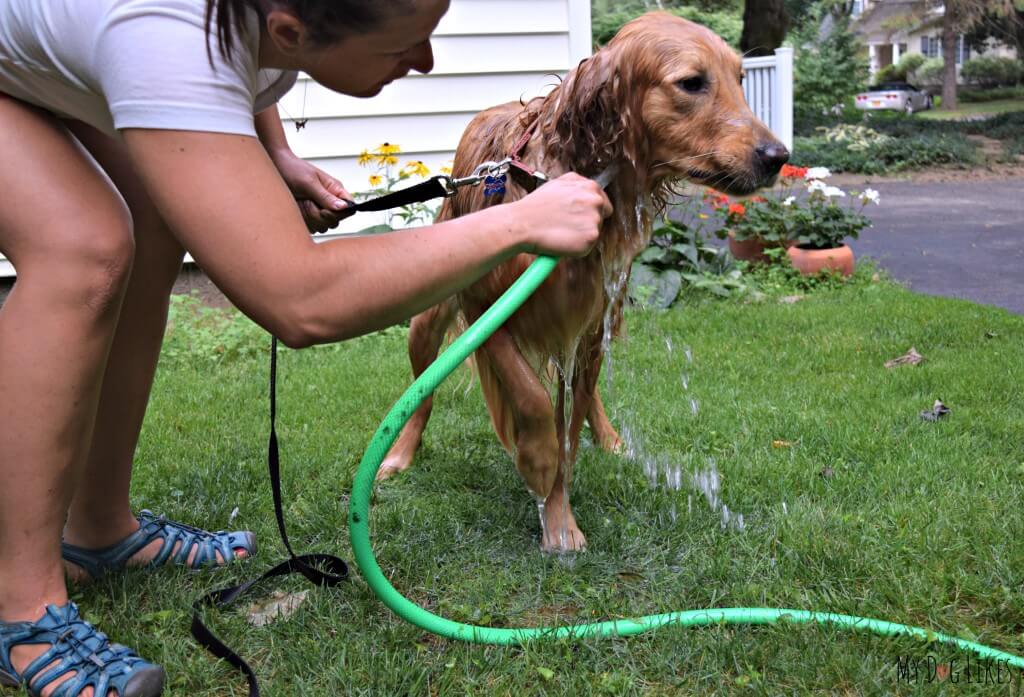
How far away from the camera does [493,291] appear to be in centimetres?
268

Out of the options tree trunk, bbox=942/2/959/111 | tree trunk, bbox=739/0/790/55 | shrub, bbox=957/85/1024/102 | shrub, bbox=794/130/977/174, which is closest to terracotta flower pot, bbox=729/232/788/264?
shrub, bbox=794/130/977/174

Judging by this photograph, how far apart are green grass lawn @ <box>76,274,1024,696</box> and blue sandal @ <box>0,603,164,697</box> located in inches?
5.0

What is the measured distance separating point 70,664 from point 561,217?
54.5 inches

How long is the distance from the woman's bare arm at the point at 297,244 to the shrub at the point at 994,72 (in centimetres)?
4142

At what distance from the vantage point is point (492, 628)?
2232mm

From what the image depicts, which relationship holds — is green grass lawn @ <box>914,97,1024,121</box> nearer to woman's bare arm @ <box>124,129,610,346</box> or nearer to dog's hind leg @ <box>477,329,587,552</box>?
dog's hind leg @ <box>477,329,587,552</box>

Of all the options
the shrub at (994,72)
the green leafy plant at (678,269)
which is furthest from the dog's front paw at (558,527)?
the shrub at (994,72)

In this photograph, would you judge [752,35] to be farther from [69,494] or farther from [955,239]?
[69,494]

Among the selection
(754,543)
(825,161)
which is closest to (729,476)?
(754,543)

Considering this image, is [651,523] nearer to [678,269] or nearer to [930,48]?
[678,269]

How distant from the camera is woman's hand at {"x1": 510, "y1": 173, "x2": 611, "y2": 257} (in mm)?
1758

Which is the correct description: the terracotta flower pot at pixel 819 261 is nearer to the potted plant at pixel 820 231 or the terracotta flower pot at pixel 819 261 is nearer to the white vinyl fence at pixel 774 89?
the potted plant at pixel 820 231

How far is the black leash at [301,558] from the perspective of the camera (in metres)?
2.16

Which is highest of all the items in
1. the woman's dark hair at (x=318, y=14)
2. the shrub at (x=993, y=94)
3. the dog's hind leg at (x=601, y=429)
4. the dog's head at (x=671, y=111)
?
the woman's dark hair at (x=318, y=14)
